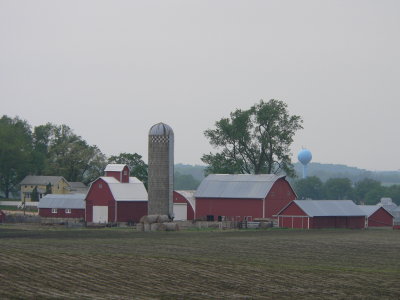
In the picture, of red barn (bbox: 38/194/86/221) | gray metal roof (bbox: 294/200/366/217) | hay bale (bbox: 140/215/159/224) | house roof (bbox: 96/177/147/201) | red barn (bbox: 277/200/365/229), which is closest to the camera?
hay bale (bbox: 140/215/159/224)

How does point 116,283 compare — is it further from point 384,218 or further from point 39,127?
point 39,127

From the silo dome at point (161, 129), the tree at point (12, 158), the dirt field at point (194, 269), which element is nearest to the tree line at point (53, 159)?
the tree at point (12, 158)

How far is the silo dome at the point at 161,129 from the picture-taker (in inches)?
3388

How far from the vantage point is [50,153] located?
149 metres

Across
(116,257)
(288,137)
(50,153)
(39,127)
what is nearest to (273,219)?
(288,137)

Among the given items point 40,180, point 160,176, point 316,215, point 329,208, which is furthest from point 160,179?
point 40,180

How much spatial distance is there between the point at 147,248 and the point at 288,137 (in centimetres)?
6170

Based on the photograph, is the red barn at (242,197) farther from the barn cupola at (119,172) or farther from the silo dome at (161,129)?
the silo dome at (161,129)

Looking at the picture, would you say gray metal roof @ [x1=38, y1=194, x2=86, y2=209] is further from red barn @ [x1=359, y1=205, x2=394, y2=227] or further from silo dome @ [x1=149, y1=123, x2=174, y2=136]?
red barn @ [x1=359, y1=205, x2=394, y2=227]

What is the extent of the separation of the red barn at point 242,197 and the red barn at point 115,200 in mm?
6728

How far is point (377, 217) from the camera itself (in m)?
99.6

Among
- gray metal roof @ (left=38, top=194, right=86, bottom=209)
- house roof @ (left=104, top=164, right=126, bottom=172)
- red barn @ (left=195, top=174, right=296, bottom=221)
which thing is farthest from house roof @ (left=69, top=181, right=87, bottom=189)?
red barn @ (left=195, top=174, right=296, bottom=221)

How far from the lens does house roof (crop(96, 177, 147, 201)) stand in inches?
3678

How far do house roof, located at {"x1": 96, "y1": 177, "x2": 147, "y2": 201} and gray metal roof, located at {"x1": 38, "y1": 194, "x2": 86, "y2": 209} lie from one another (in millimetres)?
6662
